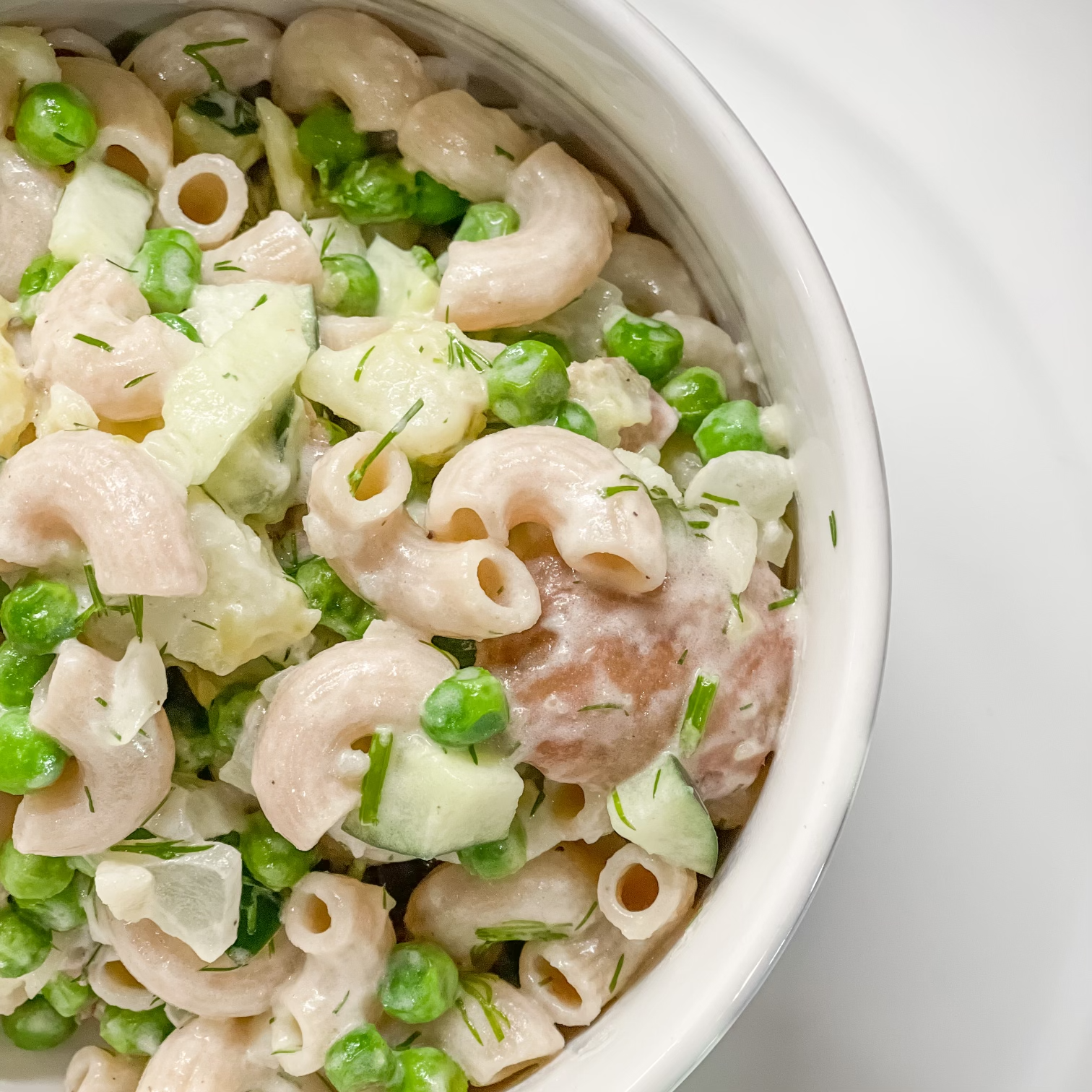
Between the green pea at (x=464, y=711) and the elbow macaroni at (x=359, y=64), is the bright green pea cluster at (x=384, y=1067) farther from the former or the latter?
the elbow macaroni at (x=359, y=64)

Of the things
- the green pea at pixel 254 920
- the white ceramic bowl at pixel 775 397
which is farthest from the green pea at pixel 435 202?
the green pea at pixel 254 920

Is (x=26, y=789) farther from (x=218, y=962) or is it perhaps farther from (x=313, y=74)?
(x=313, y=74)

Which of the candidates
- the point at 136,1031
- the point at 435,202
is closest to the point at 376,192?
the point at 435,202

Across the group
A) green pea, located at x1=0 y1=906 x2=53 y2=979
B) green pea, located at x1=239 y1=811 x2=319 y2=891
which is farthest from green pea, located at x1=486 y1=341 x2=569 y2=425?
green pea, located at x1=0 y1=906 x2=53 y2=979

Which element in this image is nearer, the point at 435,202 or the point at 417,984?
the point at 417,984

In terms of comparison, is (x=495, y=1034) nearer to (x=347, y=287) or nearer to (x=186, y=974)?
(x=186, y=974)

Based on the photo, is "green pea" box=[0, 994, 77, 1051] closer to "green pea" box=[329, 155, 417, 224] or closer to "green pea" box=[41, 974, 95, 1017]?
"green pea" box=[41, 974, 95, 1017]

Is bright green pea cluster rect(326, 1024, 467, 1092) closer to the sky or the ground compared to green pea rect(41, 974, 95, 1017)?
closer to the sky
